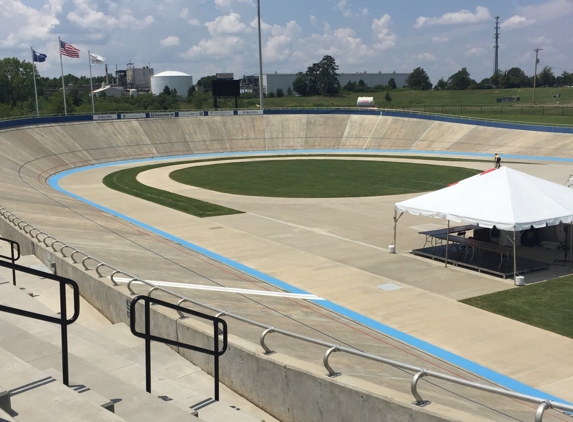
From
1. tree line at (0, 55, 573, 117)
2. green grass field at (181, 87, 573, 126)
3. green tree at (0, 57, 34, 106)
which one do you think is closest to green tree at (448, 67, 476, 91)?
tree line at (0, 55, 573, 117)

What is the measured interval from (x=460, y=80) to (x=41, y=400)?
607 ft

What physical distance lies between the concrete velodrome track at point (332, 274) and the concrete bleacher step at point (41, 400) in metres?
3.16

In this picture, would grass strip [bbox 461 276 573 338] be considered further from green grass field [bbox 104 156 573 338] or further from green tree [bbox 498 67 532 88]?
green tree [bbox 498 67 532 88]

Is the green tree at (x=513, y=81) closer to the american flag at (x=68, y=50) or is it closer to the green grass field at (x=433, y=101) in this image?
the green grass field at (x=433, y=101)

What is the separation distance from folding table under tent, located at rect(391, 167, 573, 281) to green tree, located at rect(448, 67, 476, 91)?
533ft

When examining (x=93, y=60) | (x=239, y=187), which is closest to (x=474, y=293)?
(x=239, y=187)

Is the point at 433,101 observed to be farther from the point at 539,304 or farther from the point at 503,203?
the point at 539,304

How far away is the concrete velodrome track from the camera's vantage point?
39.2 feet

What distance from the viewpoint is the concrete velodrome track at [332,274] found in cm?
1194

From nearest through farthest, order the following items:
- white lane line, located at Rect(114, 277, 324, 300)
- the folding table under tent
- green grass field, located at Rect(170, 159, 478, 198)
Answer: white lane line, located at Rect(114, 277, 324, 300) → the folding table under tent → green grass field, located at Rect(170, 159, 478, 198)

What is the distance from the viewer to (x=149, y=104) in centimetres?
11619

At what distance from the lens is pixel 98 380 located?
6707mm

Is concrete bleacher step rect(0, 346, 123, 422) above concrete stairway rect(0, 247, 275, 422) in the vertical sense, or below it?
above

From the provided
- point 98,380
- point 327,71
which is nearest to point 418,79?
point 327,71
